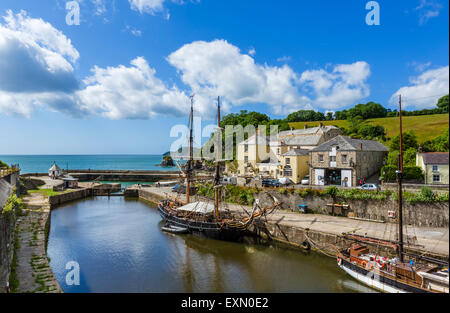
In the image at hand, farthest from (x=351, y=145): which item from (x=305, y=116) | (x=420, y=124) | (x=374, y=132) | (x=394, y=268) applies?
(x=305, y=116)

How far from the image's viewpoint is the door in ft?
94.7

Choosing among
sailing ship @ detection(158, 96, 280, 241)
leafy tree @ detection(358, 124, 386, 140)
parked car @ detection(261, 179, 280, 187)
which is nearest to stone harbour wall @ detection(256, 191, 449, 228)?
parked car @ detection(261, 179, 280, 187)

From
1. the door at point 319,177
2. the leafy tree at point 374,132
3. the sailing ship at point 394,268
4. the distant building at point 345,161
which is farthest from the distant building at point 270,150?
the sailing ship at point 394,268

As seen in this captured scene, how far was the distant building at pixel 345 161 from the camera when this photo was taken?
26453 mm

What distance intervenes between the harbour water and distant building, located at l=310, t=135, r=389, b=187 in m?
11.8

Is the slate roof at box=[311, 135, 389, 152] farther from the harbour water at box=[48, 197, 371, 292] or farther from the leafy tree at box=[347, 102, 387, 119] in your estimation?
the leafy tree at box=[347, 102, 387, 119]

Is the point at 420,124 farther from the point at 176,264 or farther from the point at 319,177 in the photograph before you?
the point at 176,264

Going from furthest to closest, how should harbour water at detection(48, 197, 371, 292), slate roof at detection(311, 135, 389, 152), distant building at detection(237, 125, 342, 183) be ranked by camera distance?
distant building at detection(237, 125, 342, 183) < slate roof at detection(311, 135, 389, 152) < harbour water at detection(48, 197, 371, 292)

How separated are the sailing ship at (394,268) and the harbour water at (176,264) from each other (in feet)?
2.80

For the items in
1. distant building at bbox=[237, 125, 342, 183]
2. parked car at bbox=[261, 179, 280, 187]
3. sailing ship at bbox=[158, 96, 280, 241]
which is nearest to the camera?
sailing ship at bbox=[158, 96, 280, 241]

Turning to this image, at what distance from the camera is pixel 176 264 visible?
661 inches
